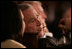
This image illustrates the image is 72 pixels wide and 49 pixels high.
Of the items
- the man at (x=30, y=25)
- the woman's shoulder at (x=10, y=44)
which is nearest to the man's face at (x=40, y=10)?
the man at (x=30, y=25)

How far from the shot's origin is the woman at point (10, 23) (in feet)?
1.77

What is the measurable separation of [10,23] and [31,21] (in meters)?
0.08

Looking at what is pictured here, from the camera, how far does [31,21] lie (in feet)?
1.93

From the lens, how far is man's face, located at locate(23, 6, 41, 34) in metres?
0.58

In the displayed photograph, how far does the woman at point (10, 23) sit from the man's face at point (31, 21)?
0.10ft

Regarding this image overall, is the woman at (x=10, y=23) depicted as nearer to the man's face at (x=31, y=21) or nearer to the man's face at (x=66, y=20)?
the man's face at (x=31, y=21)

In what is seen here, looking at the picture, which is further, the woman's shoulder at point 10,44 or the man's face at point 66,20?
the man's face at point 66,20

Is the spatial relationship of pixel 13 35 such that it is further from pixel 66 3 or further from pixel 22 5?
pixel 66 3

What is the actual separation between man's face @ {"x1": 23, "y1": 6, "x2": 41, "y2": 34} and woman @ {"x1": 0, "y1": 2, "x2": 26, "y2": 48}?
0.10 ft

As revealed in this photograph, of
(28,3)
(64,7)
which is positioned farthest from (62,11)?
(28,3)

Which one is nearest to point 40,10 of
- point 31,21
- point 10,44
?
point 31,21

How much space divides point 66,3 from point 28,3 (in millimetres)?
150

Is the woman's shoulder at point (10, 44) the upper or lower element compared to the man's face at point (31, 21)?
lower

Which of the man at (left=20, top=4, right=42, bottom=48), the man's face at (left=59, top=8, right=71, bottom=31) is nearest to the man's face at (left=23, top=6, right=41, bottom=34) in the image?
the man at (left=20, top=4, right=42, bottom=48)
